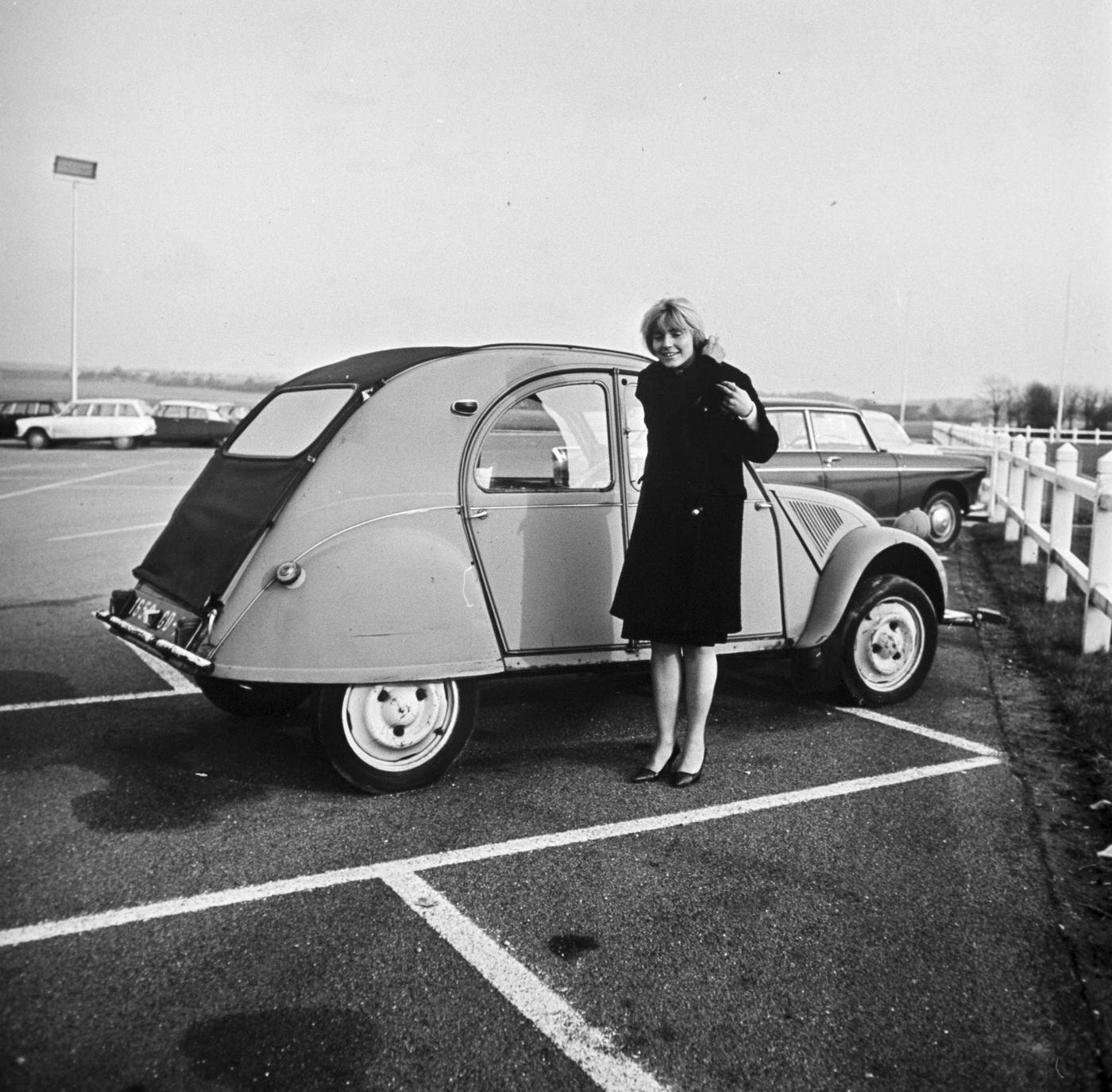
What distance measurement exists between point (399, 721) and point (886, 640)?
2.75m

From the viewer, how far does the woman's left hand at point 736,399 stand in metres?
4.24

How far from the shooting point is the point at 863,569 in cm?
549

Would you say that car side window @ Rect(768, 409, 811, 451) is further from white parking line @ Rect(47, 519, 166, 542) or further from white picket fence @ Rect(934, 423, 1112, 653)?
white parking line @ Rect(47, 519, 166, 542)

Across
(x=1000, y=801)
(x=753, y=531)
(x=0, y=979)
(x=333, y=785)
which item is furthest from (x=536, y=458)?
(x=0, y=979)

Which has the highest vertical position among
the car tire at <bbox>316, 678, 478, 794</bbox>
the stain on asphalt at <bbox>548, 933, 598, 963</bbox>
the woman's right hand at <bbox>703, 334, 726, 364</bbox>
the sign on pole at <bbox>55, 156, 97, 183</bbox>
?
the sign on pole at <bbox>55, 156, 97, 183</bbox>

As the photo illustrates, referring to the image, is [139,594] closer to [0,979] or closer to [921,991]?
[0,979]

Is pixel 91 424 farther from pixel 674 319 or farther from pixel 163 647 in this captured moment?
pixel 674 319

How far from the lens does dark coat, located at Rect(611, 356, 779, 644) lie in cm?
438

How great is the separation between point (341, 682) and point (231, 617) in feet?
1.59

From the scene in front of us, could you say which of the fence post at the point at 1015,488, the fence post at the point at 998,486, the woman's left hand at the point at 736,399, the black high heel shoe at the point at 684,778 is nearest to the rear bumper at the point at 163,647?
the black high heel shoe at the point at 684,778

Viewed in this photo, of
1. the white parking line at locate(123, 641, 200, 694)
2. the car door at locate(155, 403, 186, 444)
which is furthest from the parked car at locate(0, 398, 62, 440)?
the white parking line at locate(123, 641, 200, 694)

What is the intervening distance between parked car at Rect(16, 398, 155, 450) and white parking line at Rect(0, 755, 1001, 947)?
36.0 meters

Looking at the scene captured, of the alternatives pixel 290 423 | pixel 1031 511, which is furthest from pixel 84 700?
pixel 1031 511

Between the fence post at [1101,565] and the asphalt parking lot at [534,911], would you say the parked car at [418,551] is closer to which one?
the asphalt parking lot at [534,911]
